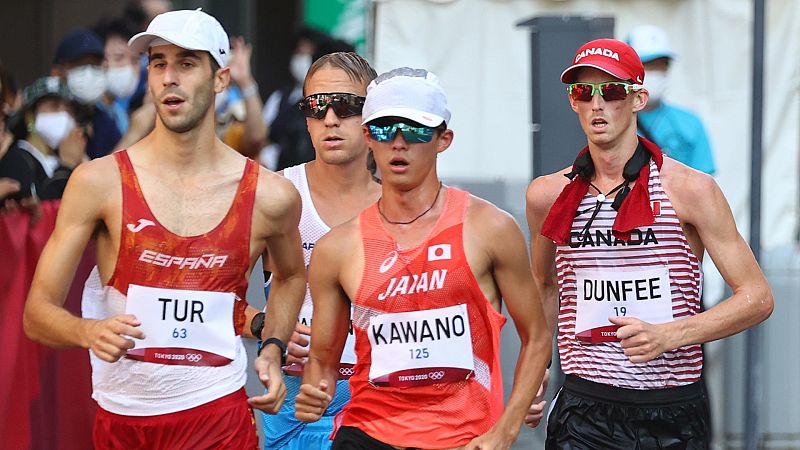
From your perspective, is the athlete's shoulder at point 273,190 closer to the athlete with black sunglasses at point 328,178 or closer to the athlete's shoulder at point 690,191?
the athlete with black sunglasses at point 328,178

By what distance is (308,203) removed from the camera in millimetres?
6945

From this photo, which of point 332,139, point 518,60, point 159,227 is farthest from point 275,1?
point 159,227

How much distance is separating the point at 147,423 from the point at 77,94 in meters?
5.08

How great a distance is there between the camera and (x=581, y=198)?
20.8ft

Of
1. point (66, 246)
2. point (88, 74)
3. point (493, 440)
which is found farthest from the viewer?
point (88, 74)

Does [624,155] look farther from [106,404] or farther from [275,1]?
[275,1]

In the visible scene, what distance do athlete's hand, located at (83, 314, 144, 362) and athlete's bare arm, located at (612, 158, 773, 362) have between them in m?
2.02

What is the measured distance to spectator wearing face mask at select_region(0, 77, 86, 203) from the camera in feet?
28.8

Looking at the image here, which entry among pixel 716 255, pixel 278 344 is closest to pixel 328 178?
pixel 278 344

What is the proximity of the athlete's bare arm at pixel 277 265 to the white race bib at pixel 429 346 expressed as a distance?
50cm

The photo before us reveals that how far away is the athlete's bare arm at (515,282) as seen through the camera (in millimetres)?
5680

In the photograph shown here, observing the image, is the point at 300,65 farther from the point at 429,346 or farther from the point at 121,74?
the point at 429,346

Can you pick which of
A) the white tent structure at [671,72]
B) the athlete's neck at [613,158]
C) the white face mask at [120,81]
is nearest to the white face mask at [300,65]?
the white tent structure at [671,72]

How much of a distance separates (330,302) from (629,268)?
125cm
